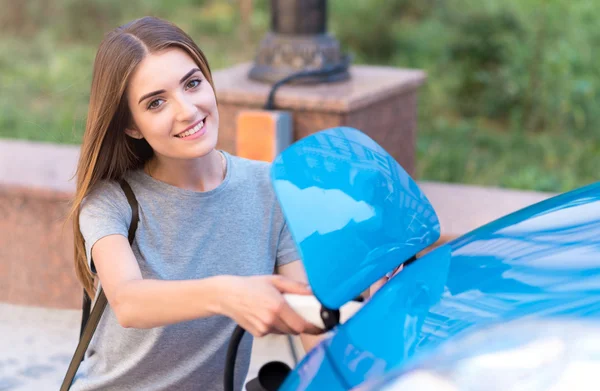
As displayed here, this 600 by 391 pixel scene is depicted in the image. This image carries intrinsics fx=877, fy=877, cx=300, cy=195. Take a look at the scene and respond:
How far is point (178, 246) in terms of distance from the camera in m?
1.91

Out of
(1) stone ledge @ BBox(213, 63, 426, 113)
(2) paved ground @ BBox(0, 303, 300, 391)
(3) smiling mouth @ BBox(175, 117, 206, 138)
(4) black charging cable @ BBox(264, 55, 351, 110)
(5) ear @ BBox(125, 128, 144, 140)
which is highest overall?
(3) smiling mouth @ BBox(175, 117, 206, 138)

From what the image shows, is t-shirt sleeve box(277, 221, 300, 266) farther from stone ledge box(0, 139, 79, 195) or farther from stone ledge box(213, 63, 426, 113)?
stone ledge box(0, 139, 79, 195)

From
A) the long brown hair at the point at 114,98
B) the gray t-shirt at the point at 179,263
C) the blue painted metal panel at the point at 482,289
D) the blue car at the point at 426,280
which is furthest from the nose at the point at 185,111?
the blue painted metal panel at the point at 482,289

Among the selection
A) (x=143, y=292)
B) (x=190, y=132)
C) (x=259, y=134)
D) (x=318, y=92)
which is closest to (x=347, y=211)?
(x=143, y=292)

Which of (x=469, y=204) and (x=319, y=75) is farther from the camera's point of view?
(x=319, y=75)

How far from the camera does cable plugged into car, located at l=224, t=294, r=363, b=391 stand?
1.39 m

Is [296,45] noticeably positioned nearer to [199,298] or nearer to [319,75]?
[319,75]

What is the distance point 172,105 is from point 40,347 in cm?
225

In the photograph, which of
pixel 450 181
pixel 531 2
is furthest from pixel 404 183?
pixel 531 2

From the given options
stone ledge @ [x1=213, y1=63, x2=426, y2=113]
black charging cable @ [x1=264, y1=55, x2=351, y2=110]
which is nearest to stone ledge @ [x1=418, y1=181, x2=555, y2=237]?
stone ledge @ [x1=213, y1=63, x2=426, y2=113]

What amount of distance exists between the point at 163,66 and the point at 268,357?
2.02 meters

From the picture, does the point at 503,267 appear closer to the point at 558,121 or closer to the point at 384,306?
the point at 384,306

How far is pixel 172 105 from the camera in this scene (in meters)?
1.79

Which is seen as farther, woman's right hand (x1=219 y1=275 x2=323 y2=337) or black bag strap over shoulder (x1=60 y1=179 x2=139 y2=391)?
black bag strap over shoulder (x1=60 y1=179 x2=139 y2=391)
